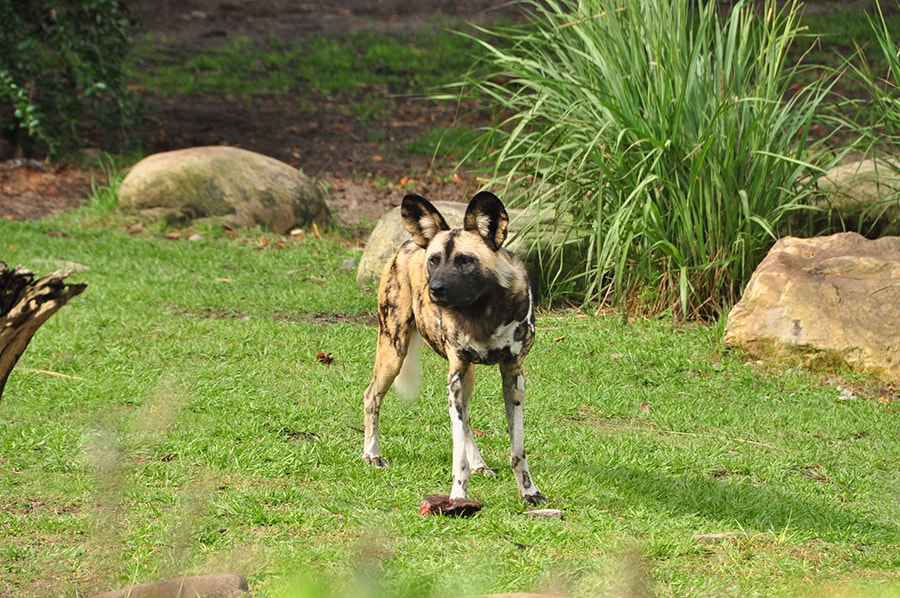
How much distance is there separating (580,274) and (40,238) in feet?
16.7

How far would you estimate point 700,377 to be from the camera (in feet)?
23.9

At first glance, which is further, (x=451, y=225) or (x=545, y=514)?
(x=451, y=225)

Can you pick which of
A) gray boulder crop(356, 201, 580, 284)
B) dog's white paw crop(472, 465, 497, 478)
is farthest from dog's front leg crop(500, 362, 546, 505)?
gray boulder crop(356, 201, 580, 284)

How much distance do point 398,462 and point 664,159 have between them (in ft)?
12.2

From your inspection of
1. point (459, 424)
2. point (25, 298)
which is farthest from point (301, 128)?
point (25, 298)

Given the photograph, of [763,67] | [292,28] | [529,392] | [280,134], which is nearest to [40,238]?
[280,134]

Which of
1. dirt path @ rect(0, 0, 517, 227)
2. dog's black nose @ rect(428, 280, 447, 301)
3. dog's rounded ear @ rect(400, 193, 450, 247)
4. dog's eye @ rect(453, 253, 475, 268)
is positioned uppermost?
dog's rounded ear @ rect(400, 193, 450, 247)

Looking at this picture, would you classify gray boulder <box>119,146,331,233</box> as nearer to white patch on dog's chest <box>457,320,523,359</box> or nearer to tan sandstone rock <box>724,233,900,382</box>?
tan sandstone rock <box>724,233,900,382</box>

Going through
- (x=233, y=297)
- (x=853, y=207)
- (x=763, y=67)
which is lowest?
(x=233, y=297)

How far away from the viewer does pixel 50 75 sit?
13.3 metres

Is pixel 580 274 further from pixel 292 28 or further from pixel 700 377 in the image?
pixel 292 28

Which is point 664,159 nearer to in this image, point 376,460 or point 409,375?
point 409,375

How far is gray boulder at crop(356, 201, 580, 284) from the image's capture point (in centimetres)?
857

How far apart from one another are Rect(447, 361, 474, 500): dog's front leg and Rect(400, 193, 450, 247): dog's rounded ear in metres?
0.54
